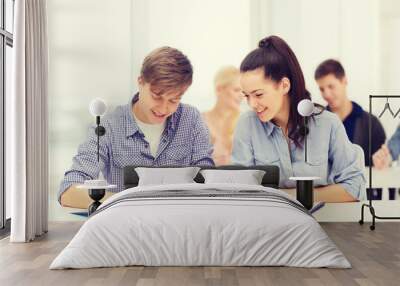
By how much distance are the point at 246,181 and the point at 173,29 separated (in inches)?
88.3

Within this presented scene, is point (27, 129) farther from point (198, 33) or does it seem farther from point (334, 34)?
point (334, 34)

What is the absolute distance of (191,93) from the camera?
25.1 feet

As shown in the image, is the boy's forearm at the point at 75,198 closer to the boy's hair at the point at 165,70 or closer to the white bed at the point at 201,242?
the boy's hair at the point at 165,70

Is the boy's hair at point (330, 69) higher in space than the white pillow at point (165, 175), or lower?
higher

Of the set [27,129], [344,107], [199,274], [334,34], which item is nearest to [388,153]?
[344,107]

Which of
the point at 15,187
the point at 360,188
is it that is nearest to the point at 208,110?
the point at 360,188

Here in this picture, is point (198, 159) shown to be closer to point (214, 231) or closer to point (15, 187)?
point (15, 187)

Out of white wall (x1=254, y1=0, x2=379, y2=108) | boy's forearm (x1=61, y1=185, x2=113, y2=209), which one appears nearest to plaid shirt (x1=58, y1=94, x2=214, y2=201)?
boy's forearm (x1=61, y1=185, x2=113, y2=209)

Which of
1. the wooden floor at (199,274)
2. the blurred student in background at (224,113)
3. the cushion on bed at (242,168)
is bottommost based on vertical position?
the wooden floor at (199,274)

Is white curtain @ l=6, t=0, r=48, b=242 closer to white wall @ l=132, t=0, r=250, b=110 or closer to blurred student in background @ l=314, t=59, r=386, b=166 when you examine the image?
white wall @ l=132, t=0, r=250, b=110

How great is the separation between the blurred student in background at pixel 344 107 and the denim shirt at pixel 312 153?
101mm

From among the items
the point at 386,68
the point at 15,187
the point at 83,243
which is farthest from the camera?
the point at 386,68

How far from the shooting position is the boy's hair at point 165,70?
25.1 ft

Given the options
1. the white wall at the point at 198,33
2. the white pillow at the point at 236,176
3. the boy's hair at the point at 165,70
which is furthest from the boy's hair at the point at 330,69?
the boy's hair at the point at 165,70
